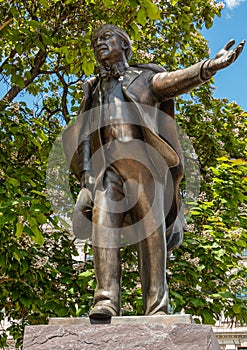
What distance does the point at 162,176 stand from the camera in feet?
15.0

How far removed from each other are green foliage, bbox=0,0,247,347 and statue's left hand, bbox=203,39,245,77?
2.93 metres

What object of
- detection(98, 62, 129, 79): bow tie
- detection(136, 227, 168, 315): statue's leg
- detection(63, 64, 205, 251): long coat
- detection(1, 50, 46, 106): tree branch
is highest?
detection(1, 50, 46, 106): tree branch

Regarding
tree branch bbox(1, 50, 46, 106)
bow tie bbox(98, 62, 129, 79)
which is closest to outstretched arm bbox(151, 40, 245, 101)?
bow tie bbox(98, 62, 129, 79)

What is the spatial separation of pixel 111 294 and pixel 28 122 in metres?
5.84

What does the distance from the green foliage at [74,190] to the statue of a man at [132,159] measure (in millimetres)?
2350

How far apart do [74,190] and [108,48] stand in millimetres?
5258

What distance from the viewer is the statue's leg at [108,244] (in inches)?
167

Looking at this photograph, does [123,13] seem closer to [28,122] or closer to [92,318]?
[28,122]

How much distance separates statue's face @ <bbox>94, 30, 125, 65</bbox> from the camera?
485 centimetres

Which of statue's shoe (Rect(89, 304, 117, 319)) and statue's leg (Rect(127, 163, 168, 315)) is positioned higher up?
statue's leg (Rect(127, 163, 168, 315))

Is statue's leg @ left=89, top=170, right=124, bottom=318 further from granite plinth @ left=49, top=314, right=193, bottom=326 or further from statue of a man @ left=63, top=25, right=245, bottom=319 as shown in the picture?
granite plinth @ left=49, top=314, right=193, bottom=326

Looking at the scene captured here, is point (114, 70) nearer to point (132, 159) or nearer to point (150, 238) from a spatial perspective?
point (132, 159)

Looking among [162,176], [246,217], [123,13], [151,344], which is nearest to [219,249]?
[246,217]

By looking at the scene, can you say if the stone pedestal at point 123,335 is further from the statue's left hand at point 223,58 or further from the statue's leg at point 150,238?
the statue's left hand at point 223,58
